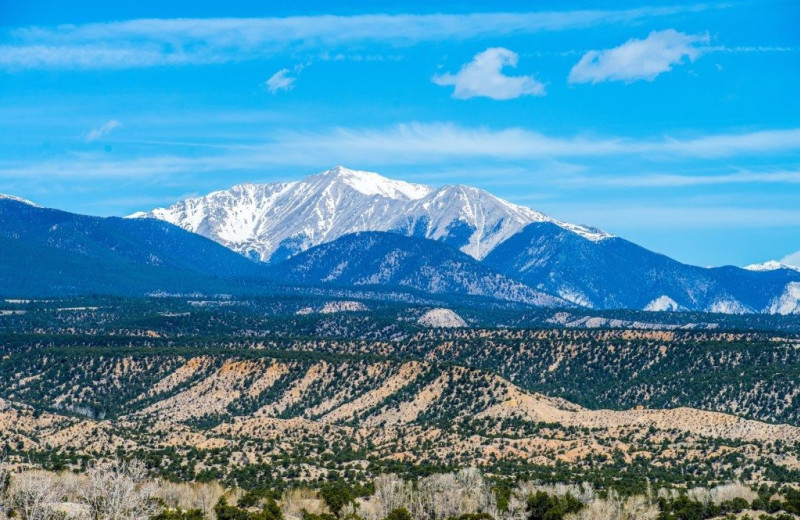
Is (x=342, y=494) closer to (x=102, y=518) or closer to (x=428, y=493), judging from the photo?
(x=428, y=493)

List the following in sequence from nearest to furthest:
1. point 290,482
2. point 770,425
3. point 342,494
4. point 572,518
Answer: point 572,518 → point 342,494 → point 290,482 → point 770,425

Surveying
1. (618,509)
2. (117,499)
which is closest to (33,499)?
(117,499)

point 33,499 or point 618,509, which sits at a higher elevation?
point 33,499

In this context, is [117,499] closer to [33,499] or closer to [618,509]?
[33,499]

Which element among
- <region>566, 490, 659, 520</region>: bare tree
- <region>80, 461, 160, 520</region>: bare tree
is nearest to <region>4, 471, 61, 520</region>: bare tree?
<region>80, 461, 160, 520</region>: bare tree

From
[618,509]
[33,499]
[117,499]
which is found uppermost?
[117,499]

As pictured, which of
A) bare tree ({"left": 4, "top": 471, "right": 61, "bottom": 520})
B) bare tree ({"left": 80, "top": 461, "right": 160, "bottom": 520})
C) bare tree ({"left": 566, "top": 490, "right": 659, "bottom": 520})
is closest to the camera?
bare tree ({"left": 4, "top": 471, "right": 61, "bottom": 520})

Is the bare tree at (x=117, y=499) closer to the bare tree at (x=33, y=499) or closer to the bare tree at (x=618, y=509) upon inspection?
the bare tree at (x=33, y=499)

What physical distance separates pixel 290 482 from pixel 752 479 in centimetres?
5069

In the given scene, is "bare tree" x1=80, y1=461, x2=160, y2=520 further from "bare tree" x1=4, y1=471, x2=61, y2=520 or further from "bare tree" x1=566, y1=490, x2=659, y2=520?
"bare tree" x1=566, y1=490, x2=659, y2=520

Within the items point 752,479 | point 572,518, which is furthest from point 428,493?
point 752,479

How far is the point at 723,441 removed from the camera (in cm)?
17838

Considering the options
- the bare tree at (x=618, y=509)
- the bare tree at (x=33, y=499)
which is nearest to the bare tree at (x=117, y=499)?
the bare tree at (x=33, y=499)

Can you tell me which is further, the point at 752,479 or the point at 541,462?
the point at 541,462
